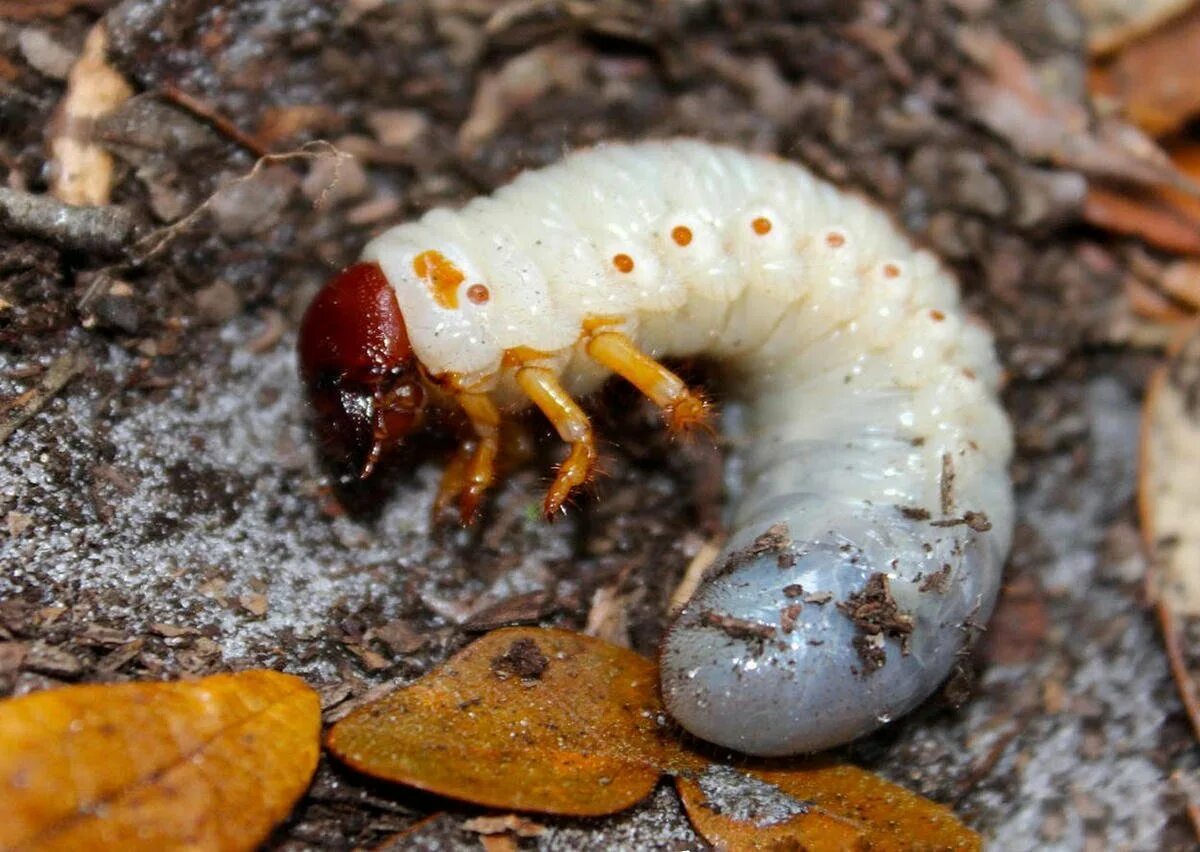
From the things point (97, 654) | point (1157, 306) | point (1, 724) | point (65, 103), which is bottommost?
point (1157, 306)

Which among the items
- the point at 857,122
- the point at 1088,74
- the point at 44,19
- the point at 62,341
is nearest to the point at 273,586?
the point at 62,341

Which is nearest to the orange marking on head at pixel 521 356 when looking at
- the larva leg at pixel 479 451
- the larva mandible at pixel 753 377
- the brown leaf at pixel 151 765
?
the larva mandible at pixel 753 377

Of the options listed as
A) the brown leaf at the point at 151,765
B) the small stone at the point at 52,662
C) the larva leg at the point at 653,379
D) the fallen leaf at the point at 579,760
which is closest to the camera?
the brown leaf at the point at 151,765

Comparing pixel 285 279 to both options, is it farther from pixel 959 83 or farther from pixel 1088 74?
pixel 1088 74

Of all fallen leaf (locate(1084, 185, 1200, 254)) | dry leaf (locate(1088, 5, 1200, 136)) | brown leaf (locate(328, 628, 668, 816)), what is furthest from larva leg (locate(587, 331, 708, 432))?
dry leaf (locate(1088, 5, 1200, 136))

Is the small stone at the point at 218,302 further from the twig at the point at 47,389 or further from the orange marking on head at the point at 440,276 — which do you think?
the orange marking on head at the point at 440,276

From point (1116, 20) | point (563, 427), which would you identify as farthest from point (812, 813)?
point (1116, 20)

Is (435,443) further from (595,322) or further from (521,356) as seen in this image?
(595,322)
